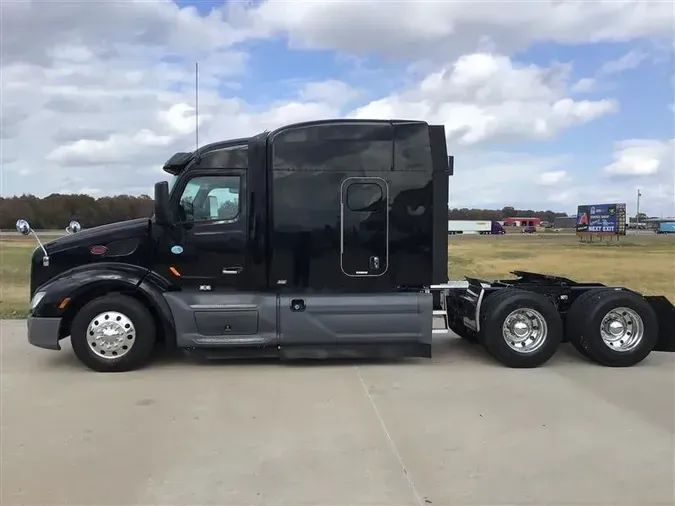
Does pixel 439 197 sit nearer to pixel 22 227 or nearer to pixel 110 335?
pixel 110 335

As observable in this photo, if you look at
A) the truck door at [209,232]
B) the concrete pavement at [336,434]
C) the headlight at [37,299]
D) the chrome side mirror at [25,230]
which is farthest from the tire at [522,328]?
the chrome side mirror at [25,230]

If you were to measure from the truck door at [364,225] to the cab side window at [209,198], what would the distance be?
4.48ft

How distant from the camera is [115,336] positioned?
23.9 ft

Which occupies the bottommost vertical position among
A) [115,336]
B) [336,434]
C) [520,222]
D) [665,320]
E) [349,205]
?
[336,434]

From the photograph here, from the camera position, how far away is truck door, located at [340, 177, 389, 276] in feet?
25.1

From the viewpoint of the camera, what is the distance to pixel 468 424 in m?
5.43

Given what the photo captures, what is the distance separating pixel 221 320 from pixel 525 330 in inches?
148

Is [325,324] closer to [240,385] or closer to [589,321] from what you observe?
[240,385]

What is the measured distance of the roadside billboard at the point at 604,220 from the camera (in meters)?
58.6

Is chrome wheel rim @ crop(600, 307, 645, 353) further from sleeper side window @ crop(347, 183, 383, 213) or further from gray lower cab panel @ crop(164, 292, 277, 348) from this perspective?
gray lower cab panel @ crop(164, 292, 277, 348)

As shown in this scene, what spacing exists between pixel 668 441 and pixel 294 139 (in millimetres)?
5043

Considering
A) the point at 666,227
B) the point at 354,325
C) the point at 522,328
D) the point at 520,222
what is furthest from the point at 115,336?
the point at 520,222

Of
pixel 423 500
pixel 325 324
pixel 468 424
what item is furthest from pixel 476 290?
pixel 423 500

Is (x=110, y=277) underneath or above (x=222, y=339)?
above
